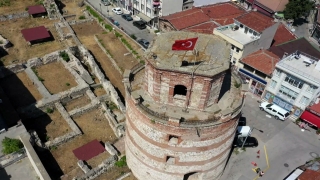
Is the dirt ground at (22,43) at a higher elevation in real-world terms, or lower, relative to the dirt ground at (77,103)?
higher

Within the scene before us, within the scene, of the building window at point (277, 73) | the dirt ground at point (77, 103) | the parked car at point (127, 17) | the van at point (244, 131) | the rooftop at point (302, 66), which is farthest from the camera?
the parked car at point (127, 17)

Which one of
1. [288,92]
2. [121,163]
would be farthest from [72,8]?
[288,92]

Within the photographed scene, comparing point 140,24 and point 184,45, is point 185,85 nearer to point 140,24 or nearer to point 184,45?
point 184,45

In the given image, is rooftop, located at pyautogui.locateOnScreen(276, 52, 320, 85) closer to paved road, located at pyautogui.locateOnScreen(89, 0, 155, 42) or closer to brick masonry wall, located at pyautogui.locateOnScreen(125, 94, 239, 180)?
brick masonry wall, located at pyautogui.locateOnScreen(125, 94, 239, 180)

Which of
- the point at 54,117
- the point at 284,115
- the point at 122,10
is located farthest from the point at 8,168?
the point at 122,10

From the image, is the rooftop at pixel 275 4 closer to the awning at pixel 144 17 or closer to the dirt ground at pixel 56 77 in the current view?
the awning at pixel 144 17

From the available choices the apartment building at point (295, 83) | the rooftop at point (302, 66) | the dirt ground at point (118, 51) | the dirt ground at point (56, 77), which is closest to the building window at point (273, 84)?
the apartment building at point (295, 83)
